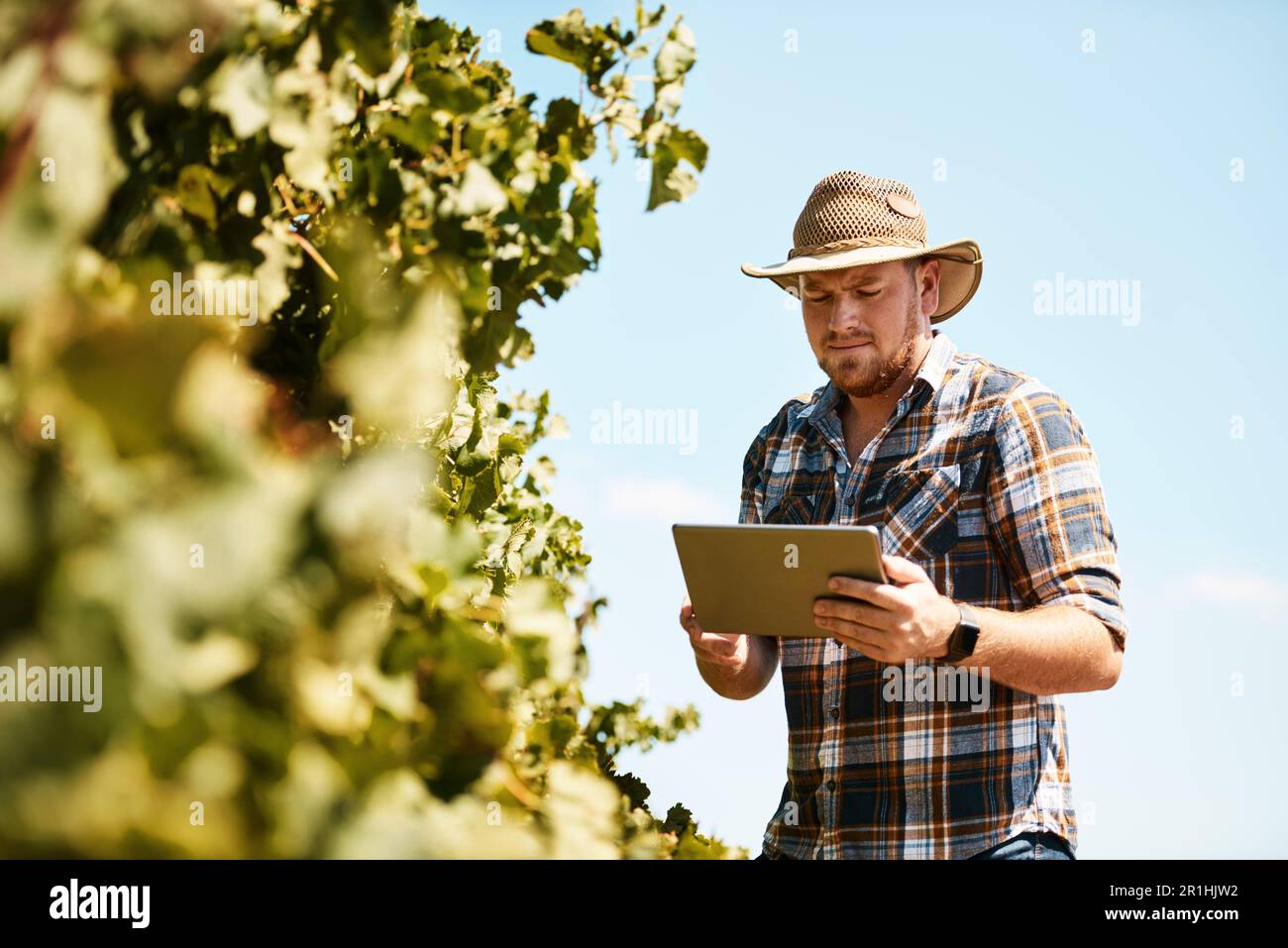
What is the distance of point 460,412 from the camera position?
2428mm

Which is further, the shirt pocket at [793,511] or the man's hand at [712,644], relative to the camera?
the shirt pocket at [793,511]

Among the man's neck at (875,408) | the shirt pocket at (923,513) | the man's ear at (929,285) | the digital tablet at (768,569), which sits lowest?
the digital tablet at (768,569)

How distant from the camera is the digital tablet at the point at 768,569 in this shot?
2535 mm

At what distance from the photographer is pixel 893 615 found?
8.46 feet

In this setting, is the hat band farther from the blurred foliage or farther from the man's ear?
the blurred foliage

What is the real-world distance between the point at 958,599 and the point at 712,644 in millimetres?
706

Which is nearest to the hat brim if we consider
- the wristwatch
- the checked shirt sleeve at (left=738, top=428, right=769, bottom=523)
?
the checked shirt sleeve at (left=738, top=428, right=769, bottom=523)

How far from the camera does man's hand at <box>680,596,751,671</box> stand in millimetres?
3314

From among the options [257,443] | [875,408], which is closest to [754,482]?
[875,408]

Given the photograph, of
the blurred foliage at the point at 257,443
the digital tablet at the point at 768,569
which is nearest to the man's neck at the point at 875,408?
the digital tablet at the point at 768,569

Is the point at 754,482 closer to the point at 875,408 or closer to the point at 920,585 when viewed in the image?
the point at 875,408

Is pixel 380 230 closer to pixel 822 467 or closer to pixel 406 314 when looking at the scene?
pixel 406 314

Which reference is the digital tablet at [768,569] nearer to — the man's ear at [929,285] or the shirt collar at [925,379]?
the shirt collar at [925,379]

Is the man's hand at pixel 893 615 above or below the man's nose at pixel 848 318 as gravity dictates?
below
